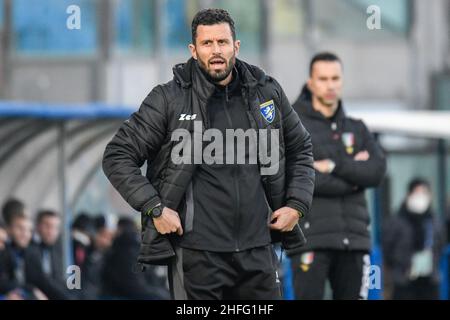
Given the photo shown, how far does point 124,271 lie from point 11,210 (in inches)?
66.2

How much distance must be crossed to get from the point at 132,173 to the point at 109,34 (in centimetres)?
2244

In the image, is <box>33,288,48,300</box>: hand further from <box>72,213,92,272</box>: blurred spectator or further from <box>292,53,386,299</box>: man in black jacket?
<box>292,53,386,299</box>: man in black jacket

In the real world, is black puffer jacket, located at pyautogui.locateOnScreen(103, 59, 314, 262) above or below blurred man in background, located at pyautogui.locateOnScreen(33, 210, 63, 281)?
above

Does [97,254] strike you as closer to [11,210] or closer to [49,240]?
[49,240]

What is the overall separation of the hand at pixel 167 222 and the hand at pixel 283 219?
458mm

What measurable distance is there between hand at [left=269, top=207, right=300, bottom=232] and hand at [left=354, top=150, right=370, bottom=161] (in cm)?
249

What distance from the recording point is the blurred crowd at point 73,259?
12.7 m

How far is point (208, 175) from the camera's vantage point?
679cm

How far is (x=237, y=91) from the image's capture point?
688 cm

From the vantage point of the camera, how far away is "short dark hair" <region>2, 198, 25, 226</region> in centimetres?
1339

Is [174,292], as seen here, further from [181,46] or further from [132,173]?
[181,46]

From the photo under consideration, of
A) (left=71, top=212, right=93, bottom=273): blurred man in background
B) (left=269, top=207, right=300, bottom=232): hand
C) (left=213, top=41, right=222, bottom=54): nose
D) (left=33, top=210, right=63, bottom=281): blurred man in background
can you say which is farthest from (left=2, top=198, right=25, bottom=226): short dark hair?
(left=213, top=41, right=222, bottom=54): nose

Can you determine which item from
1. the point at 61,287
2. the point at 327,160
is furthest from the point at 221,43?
the point at 61,287

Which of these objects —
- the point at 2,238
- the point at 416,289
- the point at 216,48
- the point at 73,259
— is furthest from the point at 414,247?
the point at 216,48
